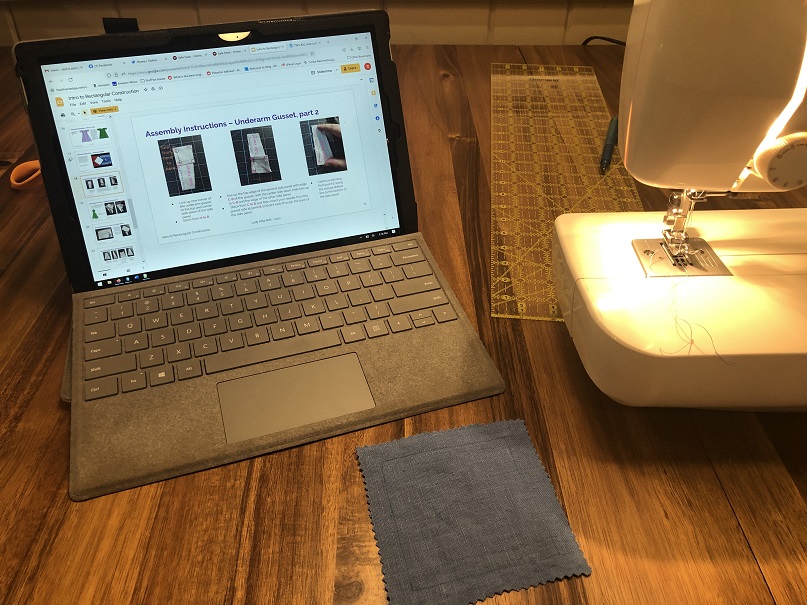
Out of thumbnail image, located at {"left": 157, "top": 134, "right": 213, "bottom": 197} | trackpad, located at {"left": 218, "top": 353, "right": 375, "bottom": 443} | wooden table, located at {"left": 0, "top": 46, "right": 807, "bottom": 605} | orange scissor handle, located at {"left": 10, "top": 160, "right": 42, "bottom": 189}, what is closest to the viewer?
wooden table, located at {"left": 0, "top": 46, "right": 807, "bottom": 605}

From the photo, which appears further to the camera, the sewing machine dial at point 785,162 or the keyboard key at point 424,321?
the keyboard key at point 424,321

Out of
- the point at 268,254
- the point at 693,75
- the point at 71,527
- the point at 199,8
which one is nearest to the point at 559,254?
the point at 693,75

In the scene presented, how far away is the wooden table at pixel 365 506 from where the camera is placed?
0.51 m

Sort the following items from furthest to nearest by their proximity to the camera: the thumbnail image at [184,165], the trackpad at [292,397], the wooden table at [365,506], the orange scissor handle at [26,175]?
the orange scissor handle at [26,175]
the thumbnail image at [184,165]
the trackpad at [292,397]
the wooden table at [365,506]

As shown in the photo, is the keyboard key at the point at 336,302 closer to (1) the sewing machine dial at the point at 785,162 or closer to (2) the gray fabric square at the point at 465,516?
(2) the gray fabric square at the point at 465,516

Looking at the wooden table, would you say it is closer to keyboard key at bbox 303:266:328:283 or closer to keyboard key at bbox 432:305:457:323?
keyboard key at bbox 432:305:457:323

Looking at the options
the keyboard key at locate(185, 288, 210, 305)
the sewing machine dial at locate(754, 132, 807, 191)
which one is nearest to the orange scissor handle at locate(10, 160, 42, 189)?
the keyboard key at locate(185, 288, 210, 305)

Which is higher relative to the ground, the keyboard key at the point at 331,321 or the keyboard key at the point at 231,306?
the keyboard key at the point at 231,306

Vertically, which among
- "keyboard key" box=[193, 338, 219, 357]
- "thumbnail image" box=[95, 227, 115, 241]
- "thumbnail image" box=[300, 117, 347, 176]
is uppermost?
"thumbnail image" box=[300, 117, 347, 176]

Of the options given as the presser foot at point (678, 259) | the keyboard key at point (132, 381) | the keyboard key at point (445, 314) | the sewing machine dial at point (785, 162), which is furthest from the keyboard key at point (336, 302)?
the sewing machine dial at point (785, 162)

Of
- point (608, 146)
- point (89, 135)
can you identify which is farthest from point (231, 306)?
point (608, 146)

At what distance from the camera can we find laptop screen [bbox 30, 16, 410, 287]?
694mm

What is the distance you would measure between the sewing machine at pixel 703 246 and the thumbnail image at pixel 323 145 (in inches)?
11.2

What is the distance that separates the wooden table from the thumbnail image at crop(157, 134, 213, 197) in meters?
0.21
